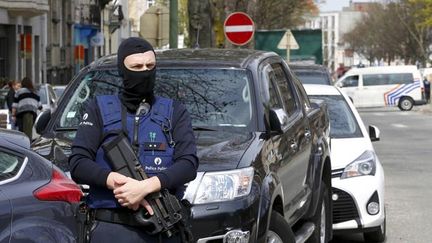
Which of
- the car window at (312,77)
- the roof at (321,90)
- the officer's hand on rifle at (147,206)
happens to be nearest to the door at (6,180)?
the officer's hand on rifle at (147,206)

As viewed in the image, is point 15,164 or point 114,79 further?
point 114,79

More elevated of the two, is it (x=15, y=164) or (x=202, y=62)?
(x=202, y=62)

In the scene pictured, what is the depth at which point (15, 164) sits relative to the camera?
16.8 ft

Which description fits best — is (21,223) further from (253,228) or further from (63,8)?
(63,8)

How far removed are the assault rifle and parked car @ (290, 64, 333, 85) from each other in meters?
11.9

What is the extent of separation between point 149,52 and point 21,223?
1142 millimetres

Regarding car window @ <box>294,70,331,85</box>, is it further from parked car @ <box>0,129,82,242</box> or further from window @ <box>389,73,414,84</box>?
window @ <box>389,73,414,84</box>

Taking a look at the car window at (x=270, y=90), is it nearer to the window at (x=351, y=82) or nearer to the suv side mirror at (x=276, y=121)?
the suv side mirror at (x=276, y=121)

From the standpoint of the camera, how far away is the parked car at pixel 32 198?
4867 mm

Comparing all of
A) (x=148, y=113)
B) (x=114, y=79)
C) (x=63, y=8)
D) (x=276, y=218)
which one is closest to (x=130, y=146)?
(x=148, y=113)

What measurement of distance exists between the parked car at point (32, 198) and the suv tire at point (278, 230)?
1.46 m

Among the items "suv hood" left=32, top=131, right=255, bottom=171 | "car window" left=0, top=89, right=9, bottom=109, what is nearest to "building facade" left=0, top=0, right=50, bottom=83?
"car window" left=0, top=89, right=9, bottom=109

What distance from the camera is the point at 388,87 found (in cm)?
4319

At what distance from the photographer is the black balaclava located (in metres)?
4.65
